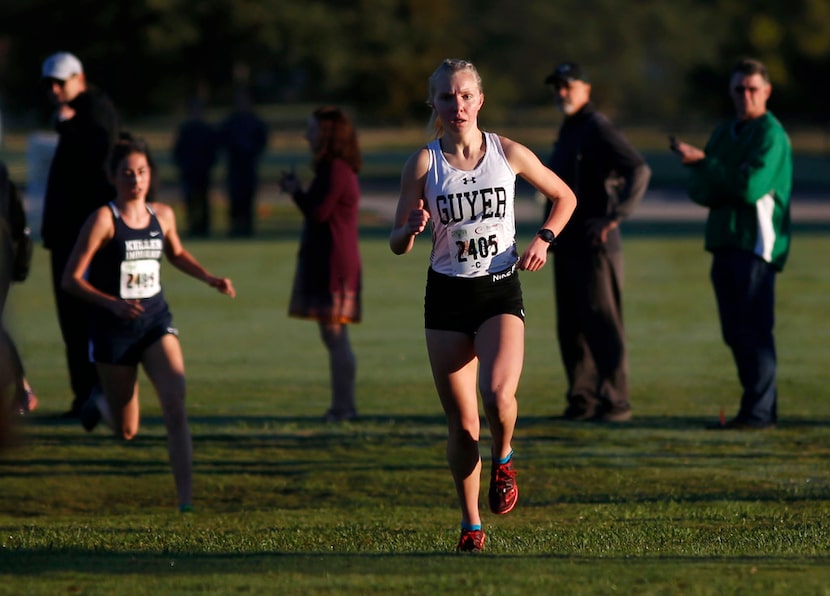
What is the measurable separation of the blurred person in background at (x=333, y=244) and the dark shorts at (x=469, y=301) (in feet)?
14.0

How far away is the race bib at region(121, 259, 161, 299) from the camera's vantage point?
8.80 metres

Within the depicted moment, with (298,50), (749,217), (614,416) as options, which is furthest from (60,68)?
(298,50)

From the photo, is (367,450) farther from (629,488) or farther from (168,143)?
(168,143)

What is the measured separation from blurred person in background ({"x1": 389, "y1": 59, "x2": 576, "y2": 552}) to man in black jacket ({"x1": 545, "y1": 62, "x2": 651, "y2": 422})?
13.2 feet

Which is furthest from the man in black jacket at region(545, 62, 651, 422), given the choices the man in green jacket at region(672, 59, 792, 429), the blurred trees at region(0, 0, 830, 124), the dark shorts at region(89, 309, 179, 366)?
the blurred trees at region(0, 0, 830, 124)

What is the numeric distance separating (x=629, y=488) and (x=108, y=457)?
3319mm

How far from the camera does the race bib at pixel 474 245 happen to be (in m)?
6.80

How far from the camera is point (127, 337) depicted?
8.69 metres

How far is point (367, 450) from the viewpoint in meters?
10.5

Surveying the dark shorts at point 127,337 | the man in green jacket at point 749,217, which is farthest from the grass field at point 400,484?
the dark shorts at point 127,337

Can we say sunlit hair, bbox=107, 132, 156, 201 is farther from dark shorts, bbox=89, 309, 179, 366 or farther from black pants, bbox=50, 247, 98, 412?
black pants, bbox=50, 247, 98, 412

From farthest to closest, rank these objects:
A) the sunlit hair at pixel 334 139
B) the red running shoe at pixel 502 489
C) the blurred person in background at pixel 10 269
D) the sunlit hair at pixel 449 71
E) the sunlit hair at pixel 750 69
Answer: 1. the sunlit hair at pixel 334 139
2. the sunlit hair at pixel 750 69
3. the red running shoe at pixel 502 489
4. the sunlit hair at pixel 449 71
5. the blurred person in background at pixel 10 269

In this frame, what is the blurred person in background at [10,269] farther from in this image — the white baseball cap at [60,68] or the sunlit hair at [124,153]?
the white baseball cap at [60,68]

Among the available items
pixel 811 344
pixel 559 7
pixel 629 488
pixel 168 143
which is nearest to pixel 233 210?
pixel 811 344
